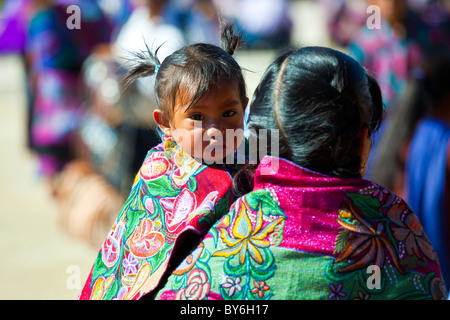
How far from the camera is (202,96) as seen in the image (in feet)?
6.43

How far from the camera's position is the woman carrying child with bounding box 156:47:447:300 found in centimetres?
181

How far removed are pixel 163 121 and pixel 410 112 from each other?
2.28m

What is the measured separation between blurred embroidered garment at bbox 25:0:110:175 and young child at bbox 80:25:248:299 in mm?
4910

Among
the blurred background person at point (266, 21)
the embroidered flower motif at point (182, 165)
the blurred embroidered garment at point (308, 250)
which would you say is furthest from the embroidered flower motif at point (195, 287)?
the blurred background person at point (266, 21)

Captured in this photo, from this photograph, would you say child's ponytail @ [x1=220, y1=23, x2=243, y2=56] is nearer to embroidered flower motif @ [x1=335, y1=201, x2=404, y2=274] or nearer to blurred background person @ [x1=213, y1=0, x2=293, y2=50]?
embroidered flower motif @ [x1=335, y1=201, x2=404, y2=274]

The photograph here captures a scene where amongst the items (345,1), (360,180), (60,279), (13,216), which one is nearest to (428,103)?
(360,180)

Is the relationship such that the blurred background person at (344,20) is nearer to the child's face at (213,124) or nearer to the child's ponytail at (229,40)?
the child's ponytail at (229,40)

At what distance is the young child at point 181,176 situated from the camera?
1934mm

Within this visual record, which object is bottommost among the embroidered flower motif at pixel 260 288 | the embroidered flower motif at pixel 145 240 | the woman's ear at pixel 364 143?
the embroidered flower motif at pixel 260 288

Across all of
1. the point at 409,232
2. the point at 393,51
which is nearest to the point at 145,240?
the point at 409,232

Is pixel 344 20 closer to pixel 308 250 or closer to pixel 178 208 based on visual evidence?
pixel 178 208

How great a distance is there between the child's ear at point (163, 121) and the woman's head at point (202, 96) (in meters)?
0.02

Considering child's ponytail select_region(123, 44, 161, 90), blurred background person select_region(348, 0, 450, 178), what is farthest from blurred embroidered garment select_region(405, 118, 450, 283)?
child's ponytail select_region(123, 44, 161, 90)
